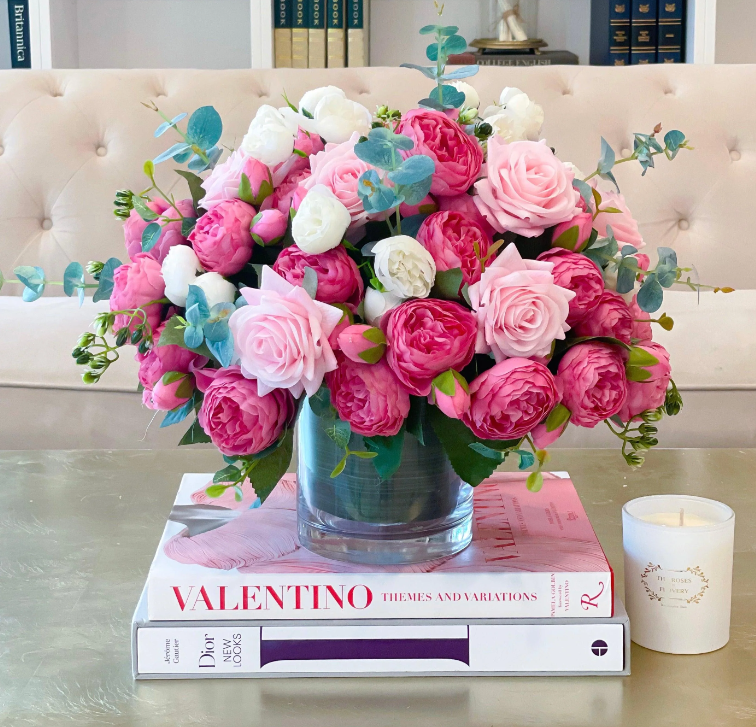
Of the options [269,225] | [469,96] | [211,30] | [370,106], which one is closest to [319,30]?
[211,30]

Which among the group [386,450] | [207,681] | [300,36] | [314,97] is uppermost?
[300,36]

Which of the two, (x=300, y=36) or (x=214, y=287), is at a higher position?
(x=300, y=36)

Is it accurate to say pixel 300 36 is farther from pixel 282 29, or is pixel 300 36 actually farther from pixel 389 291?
pixel 389 291

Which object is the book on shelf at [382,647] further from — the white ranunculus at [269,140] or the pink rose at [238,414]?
the white ranunculus at [269,140]

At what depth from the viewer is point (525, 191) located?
1.76 feet

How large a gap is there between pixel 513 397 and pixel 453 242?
96mm

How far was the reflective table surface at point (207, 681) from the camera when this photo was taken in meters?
0.55

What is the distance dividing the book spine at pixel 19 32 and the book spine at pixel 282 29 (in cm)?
66

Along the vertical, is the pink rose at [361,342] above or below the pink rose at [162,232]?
below

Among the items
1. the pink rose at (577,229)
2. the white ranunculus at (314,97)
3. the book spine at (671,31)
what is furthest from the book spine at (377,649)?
the book spine at (671,31)

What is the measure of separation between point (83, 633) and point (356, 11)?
85.6 inches

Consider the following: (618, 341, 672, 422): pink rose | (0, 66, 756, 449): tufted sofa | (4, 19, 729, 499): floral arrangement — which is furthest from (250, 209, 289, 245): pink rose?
(0, 66, 756, 449): tufted sofa

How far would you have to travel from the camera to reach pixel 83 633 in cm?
65

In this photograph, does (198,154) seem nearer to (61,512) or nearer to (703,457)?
(61,512)
